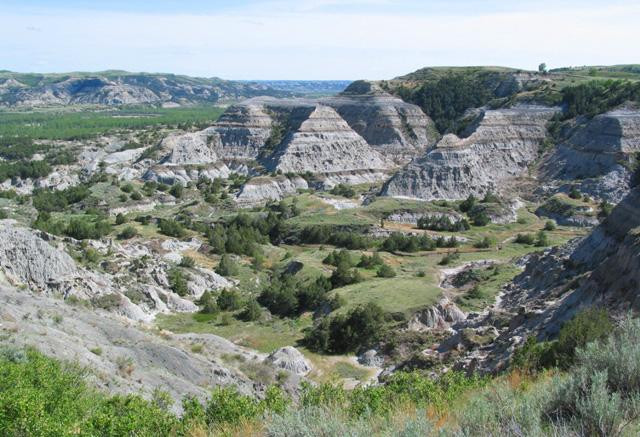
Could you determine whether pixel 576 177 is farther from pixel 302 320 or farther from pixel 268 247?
pixel 302 320

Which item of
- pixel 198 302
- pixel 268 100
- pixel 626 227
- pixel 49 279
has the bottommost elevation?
pixel 198 302

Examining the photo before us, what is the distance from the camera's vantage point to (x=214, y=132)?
112m

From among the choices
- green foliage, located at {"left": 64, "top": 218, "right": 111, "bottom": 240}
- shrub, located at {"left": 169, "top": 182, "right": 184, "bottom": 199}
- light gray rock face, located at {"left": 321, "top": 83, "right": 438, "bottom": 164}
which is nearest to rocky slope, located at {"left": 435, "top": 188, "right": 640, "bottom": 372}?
green foliage, located at {"left": 64, "top": 218, "right": 111, "bottom": 240}

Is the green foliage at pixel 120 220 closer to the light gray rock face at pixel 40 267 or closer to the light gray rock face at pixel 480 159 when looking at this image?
the light gray rock face at pixel 40 267

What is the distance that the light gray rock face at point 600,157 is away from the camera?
72.5 m

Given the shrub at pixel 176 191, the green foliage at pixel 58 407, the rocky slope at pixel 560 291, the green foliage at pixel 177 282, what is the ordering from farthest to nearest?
the shrub at pixel 176 191
the green foliage at pixel 177 282
the rocky slope at pixel 560 291
the green foliage at pixel 58 407

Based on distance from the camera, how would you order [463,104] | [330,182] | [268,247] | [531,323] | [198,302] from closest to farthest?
1. [531,323]
2. [198,302]
3. [268,247]
4. [330,182]
5. [463,104]

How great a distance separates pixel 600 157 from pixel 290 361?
2443 inches

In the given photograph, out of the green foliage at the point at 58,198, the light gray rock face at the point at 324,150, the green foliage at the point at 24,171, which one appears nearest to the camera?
the green foliage at the point at 58,198

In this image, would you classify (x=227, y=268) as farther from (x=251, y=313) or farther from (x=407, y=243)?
(x=407, y=243)

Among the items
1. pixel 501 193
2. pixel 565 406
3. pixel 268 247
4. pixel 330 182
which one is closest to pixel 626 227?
pixel 565 406

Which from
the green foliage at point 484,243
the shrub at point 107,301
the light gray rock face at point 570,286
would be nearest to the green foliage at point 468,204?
the green foliage at point 484,243

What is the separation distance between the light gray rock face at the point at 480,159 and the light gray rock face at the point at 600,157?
19.3ft

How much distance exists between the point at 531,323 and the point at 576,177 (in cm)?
5591
